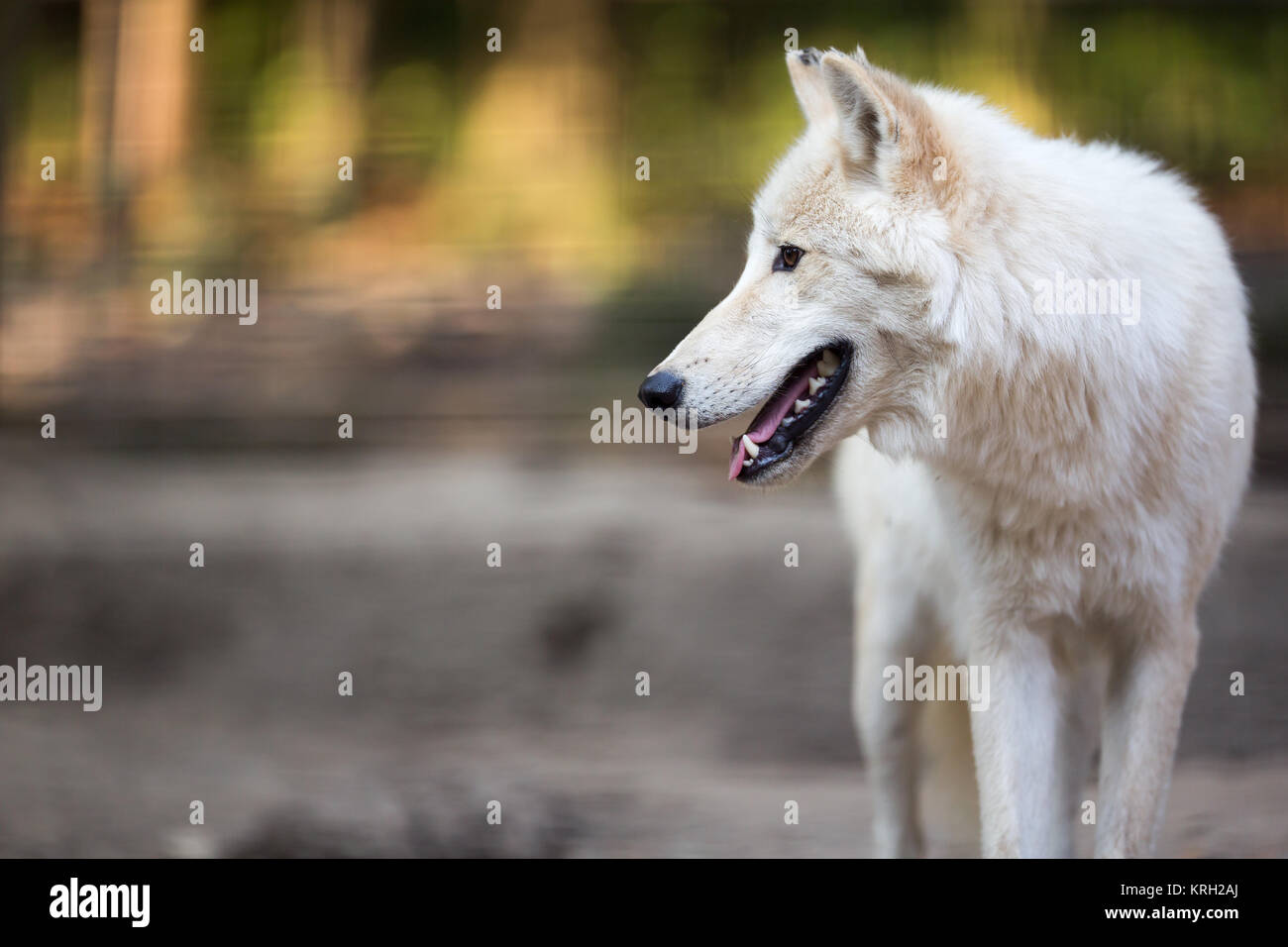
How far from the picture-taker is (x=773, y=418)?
2.58 metres

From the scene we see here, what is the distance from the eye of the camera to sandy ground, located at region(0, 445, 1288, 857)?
425 centimetres

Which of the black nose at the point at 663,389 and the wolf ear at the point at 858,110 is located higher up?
the wolf ear at the point at 858,110

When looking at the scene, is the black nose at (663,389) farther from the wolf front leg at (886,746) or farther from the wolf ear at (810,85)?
the wolf front leg at (886,746)

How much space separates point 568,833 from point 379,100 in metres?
5.42

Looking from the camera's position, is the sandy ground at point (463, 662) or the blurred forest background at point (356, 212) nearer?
the sandy ground at point (463, 662)

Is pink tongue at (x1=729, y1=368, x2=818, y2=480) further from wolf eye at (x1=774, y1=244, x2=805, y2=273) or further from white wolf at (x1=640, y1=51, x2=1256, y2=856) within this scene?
wolf eye at (x1=774, y1=244, x2=805, y2=273)

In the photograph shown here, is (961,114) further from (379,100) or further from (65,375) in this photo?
(65,375)

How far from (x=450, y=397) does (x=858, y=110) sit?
5.80 meters

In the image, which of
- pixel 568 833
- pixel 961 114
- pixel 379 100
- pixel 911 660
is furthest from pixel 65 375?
pixel 961 114

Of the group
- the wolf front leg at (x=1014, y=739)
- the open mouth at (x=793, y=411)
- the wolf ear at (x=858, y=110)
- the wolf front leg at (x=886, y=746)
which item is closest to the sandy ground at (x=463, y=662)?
the wolf front leg at (x=886, y=746)

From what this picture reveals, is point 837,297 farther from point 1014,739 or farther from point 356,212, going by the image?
point 356,212

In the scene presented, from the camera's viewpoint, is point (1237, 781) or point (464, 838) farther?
point (1237, 781)

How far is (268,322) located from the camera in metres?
7.98

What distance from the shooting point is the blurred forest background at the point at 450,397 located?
201 inches
